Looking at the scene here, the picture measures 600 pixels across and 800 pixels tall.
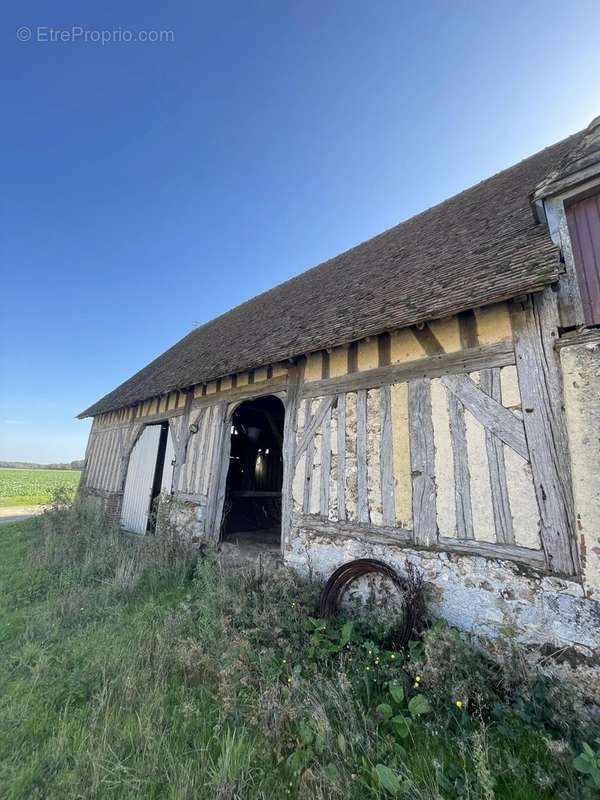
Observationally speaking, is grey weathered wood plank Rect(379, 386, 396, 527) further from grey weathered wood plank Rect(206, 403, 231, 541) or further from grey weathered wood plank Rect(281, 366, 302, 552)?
grey weathered wood plank Rect(206, 403, 231, 541)

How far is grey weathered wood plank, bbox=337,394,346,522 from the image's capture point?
4035mm

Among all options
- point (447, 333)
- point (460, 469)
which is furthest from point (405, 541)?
point (447, 333)

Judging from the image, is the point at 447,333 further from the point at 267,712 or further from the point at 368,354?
the point at 267,712

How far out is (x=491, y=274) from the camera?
3.36 m

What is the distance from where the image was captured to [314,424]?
4.52 m

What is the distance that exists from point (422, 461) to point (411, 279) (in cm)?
244

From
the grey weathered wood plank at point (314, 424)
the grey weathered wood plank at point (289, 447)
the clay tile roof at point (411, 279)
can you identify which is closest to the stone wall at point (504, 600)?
the grey weathered wood plank at point (289, 447)

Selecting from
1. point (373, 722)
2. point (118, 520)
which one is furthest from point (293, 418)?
point (118, 520)

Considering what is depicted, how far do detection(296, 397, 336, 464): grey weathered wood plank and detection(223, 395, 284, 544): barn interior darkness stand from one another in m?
3.68

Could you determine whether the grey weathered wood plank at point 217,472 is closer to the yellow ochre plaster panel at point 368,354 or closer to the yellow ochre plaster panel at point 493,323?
the yellow ochre plaster panel at point 368,354

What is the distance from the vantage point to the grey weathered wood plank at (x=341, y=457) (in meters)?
4.04

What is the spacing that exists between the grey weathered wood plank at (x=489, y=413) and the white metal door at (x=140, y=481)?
675 cm

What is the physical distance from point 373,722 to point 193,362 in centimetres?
714

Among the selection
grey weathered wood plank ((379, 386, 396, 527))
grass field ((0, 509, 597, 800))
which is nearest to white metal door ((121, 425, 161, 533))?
grass field ((0, 509, 597, 800))
